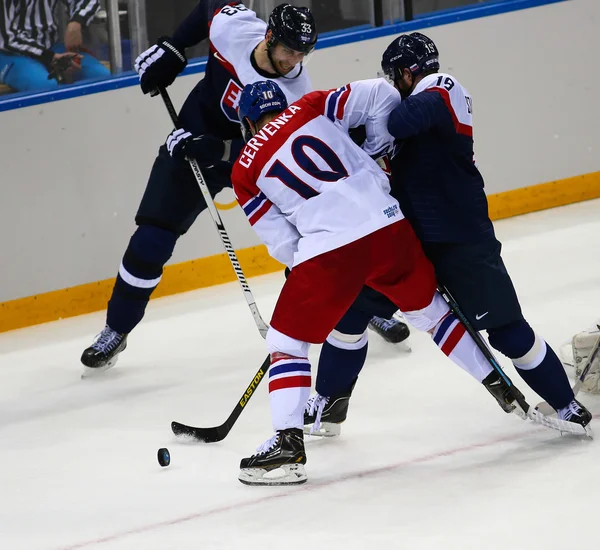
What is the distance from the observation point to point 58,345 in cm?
441

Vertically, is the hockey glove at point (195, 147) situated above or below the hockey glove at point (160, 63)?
below

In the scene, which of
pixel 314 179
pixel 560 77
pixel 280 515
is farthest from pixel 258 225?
pixel 560 77

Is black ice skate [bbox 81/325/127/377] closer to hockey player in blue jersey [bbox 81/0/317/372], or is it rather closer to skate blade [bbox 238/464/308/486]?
hockey player in blue jersey [bbox 81/0/317/372]

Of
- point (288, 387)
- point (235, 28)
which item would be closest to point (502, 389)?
point (288, 387)

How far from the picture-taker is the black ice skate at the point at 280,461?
106 inches

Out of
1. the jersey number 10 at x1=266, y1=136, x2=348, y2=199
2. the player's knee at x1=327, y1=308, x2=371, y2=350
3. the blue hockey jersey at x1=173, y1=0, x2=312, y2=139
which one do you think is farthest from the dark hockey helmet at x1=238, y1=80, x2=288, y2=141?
the blue hockey jersey at x1=173, y1=0, x2=312, y2=139

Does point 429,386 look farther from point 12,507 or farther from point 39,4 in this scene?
point 39,4

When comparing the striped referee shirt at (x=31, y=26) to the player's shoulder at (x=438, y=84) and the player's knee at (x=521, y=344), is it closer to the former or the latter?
the player's shoulder at (x=438, y=84)

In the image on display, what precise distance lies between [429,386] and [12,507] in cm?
128

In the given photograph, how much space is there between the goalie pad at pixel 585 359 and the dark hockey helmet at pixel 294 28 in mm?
1125

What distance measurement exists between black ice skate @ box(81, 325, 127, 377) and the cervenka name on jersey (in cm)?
141

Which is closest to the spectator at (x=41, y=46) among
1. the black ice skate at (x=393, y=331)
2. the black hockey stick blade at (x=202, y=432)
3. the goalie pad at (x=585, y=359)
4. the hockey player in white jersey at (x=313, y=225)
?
the black ice skate at (x=393, y=331)

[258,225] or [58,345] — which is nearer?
[258,225]

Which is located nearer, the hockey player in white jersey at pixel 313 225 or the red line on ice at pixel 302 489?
the red line on ice at pixel 302 489
